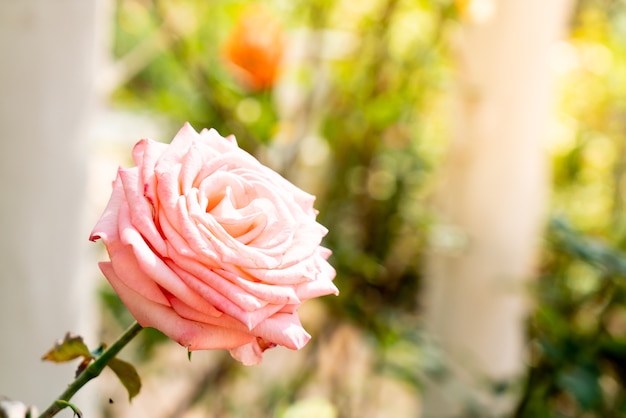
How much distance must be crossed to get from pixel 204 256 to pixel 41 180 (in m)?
0.83

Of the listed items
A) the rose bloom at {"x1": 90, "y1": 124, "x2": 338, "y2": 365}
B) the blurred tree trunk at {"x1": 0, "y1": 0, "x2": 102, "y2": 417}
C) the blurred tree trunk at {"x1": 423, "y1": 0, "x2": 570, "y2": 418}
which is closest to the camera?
the rose bloom at {"x1": 90, "y1": 124, "x2": 338, "y2": 365}

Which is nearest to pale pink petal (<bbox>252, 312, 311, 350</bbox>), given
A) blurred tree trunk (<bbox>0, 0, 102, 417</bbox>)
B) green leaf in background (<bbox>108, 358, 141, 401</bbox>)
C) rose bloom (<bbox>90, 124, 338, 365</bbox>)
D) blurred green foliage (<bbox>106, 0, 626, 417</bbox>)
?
rose bloom (<bbox>90, 124, 338, 365</bbox>)

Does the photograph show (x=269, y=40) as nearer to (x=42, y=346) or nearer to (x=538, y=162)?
(x=538, y=162)

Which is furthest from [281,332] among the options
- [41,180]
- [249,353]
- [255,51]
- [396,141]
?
[396,141]

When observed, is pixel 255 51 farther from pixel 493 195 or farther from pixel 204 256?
pixel 204 256

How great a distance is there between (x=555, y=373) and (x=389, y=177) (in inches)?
37.0

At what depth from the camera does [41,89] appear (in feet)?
3.55

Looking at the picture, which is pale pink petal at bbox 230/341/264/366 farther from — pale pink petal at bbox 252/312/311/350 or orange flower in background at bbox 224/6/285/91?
orange flower in background at bbox 224/6/285/91

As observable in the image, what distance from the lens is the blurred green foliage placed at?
55.3 inches

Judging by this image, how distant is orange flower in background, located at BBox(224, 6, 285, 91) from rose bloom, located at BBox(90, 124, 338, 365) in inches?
51.3

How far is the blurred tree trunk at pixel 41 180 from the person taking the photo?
1.07 metres

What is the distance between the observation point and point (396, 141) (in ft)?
7.75

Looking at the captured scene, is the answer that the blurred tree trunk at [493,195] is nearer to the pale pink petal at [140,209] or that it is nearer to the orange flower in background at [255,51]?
the orange flower in background at [255,51]

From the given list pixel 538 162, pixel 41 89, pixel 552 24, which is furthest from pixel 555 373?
pixel 41 89
